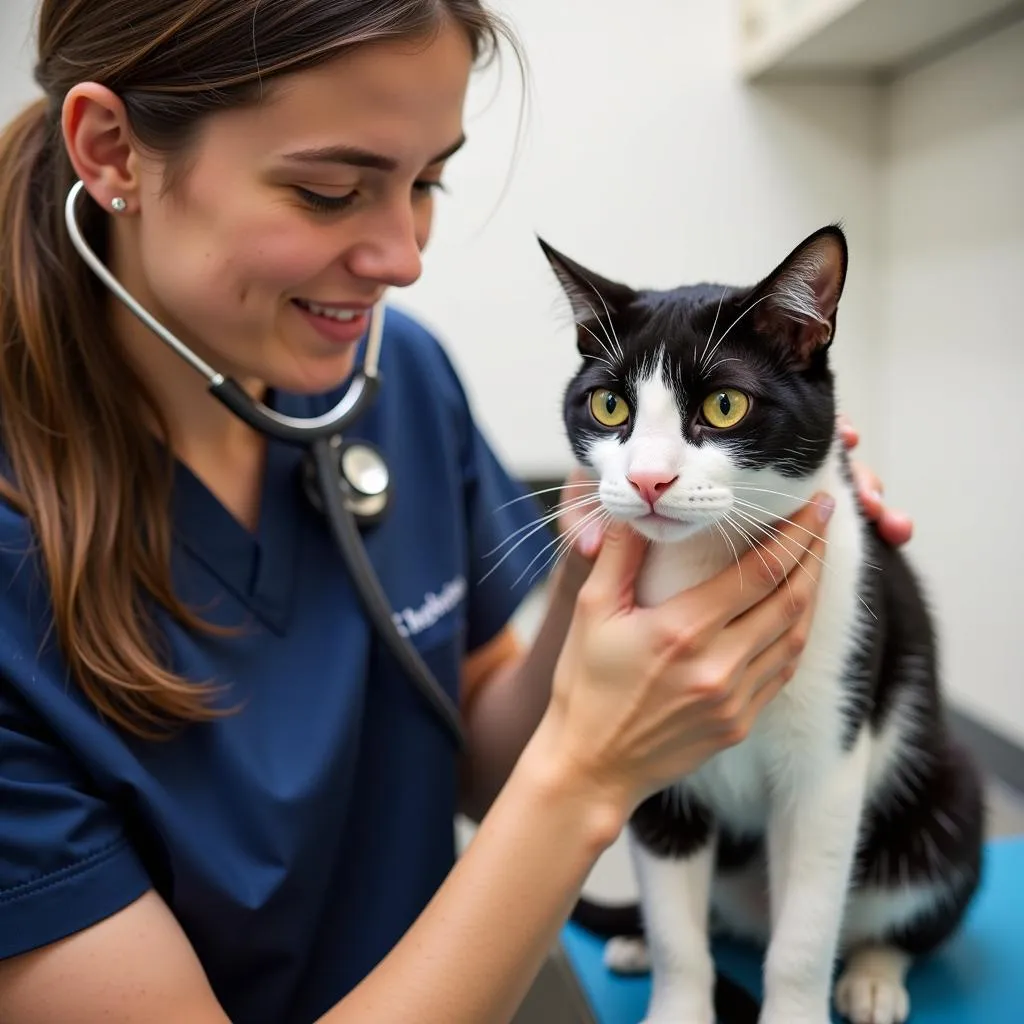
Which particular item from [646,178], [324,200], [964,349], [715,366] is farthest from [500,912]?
[646,178]

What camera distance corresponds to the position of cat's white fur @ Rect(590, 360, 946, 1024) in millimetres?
604

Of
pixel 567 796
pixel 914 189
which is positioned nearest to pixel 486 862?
pixel 567 796

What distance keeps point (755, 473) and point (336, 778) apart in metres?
0.41

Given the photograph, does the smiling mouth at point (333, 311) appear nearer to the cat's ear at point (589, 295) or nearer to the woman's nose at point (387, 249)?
the woman's nose at point (387, 249)

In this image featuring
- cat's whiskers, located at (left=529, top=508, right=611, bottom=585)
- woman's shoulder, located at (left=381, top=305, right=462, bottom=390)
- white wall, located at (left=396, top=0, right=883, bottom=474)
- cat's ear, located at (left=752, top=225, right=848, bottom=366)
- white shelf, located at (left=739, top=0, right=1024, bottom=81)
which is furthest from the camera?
white wall, located at (left=396, top=0, right=883, bottom=474)

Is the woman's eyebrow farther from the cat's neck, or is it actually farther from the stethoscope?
the cat's neck

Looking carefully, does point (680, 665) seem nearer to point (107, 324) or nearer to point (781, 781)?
point (781, 781)

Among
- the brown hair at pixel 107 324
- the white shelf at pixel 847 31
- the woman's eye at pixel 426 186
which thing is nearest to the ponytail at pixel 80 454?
the brown hair at pixel 107 324

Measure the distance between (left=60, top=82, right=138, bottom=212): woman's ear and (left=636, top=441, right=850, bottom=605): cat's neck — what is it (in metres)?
0.44

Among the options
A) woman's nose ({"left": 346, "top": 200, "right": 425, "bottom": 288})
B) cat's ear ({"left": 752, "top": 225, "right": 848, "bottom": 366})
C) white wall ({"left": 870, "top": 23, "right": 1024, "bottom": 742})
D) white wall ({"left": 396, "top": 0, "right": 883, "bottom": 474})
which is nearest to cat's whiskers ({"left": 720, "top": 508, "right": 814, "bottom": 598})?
cat's ear ({"left": 752, "top": 225, "right": 848, "bottom": 366})

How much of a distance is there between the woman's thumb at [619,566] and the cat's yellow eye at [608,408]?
0.07 m

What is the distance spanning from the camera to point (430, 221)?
2.57 ft

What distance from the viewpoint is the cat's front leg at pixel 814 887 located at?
646mm

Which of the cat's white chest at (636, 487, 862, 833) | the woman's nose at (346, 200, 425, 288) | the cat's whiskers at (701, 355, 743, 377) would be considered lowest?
the cat's white chest at (636, 487, 862, 833)
